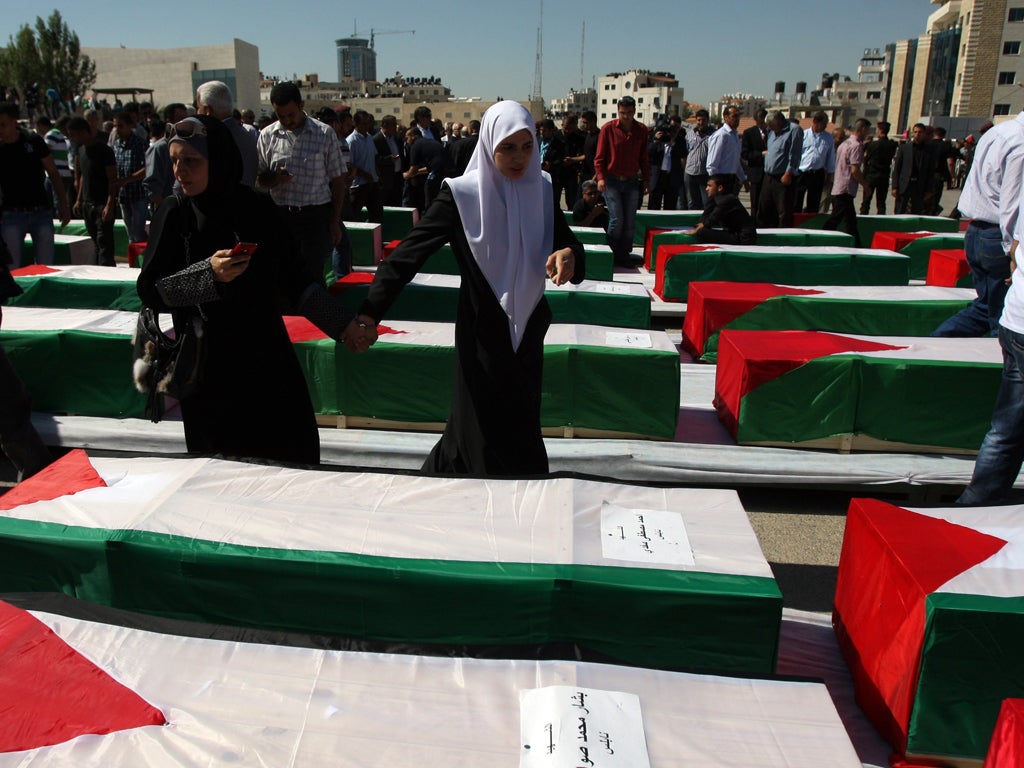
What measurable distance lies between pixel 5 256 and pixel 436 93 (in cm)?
15574

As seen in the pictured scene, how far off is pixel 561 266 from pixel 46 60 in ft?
274

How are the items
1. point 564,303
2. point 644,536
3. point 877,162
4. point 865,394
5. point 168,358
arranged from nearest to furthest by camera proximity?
point 644,536
point 168,358
point 865,394
point 564,303
point 877,162

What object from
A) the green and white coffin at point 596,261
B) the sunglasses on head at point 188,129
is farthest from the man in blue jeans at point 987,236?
the sunglasses on head at point 188,129

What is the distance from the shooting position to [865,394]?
4.19 m

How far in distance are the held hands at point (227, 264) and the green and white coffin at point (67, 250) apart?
612cm

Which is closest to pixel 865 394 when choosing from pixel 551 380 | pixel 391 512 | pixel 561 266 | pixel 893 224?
pixel 551 380

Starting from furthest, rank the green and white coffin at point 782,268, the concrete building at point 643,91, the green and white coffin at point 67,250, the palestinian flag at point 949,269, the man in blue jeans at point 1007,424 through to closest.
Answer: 1. the concrete building at point 643,91
2. the green and white coffin at point 67,250
3. the palestinian flag at point 949,269
4. the green and white coffin at point 782,268
5. the man in blue jeans at point 1007,424

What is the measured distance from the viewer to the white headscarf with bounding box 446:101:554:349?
9.60ft

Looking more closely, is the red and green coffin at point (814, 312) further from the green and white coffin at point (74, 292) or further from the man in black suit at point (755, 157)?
the man in black suit at point (755, 157)

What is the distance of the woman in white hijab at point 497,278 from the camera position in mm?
2924

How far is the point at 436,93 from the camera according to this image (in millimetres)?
151250

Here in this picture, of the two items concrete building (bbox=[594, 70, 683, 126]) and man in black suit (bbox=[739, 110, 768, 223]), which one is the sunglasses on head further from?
concrete building (bbox=[594, 70, 683, 126])

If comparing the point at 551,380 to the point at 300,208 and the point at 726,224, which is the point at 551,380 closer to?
the point at 300,208

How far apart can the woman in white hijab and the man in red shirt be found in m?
6.13
